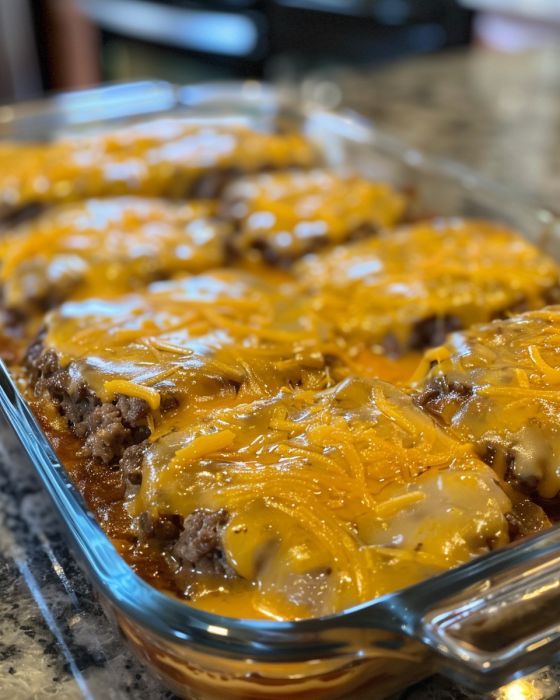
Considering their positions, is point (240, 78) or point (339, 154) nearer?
point (339, 154)

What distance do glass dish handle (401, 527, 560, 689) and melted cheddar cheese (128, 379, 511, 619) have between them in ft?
0.27

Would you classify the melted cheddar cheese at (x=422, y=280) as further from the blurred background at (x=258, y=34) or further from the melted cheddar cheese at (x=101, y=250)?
the blurred background at (x=258, y=34)

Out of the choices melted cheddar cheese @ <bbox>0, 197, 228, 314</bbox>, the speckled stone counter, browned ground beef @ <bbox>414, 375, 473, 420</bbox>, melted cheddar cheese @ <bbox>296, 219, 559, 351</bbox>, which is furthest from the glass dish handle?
the speckled stone counter

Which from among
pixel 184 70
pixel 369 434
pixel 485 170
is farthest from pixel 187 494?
pixel 184 70

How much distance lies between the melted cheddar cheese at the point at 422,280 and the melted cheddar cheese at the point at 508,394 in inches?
13.7

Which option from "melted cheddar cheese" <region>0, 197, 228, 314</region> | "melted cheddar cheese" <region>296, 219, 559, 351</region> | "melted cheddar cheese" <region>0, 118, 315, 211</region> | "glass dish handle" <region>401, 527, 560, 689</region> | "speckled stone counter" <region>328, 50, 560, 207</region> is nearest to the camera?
"glass dish handle" <region>401, 527, 560, 689</region>

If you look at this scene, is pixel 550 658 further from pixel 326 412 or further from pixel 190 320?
pixel 190 320

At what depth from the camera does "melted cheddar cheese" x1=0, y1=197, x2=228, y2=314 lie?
1807 mm

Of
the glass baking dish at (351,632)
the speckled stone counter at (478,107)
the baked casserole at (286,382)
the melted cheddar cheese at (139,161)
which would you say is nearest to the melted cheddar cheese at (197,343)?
the baked casserole at (286,382)

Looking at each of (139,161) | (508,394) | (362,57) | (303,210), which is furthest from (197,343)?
(362,57)

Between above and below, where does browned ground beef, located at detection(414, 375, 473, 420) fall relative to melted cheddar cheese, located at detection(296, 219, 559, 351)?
above

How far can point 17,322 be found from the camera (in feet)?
5.86

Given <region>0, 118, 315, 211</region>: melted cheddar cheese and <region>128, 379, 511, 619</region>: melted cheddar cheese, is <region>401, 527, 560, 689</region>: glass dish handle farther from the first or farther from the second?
<region>0, 118, 315, 211</region>: melted cheddar cheese

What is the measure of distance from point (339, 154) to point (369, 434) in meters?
1.67
